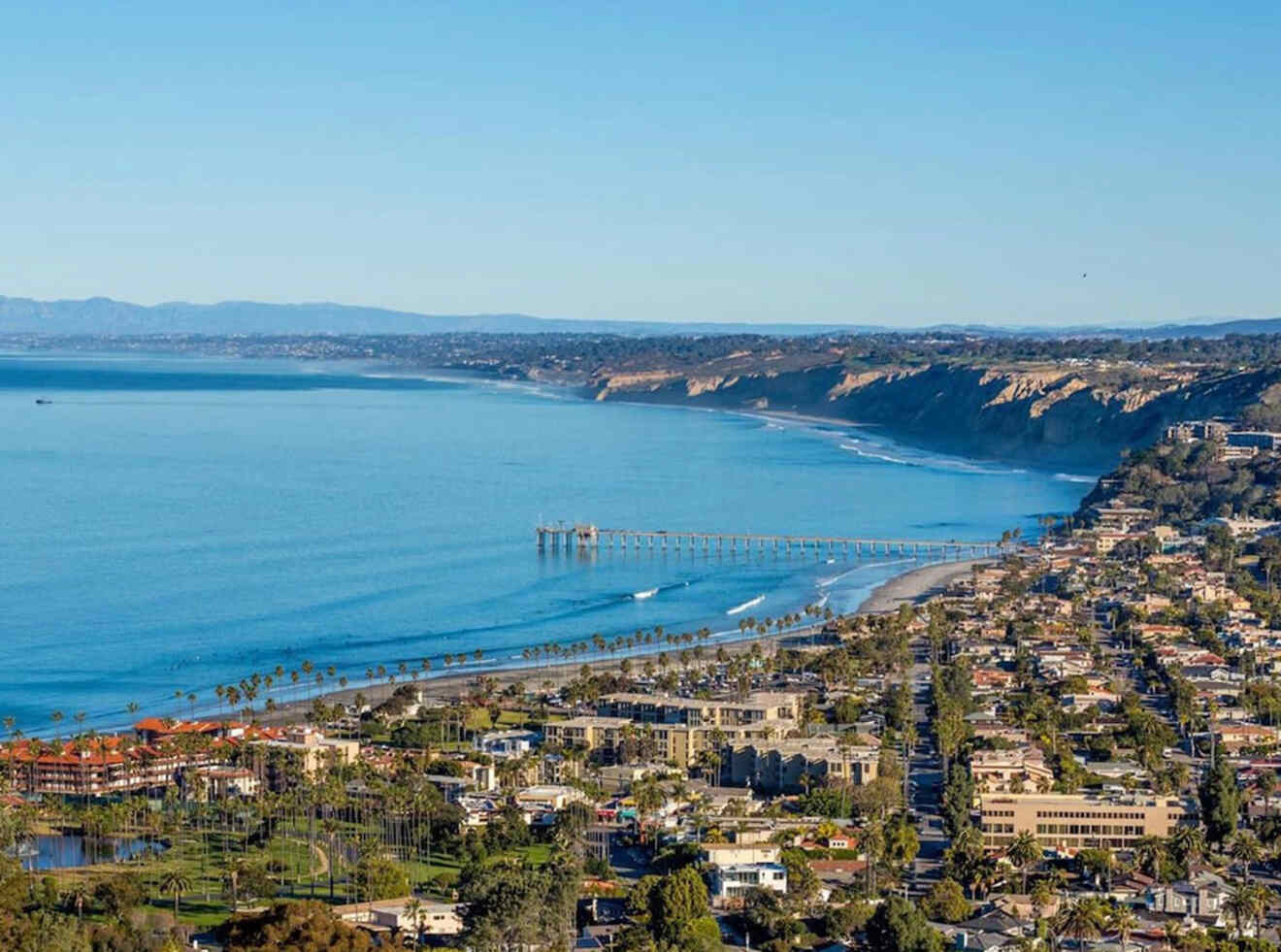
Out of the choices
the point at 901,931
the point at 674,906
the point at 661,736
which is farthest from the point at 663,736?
the point at 901,931

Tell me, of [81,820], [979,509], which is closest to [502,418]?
[979,509]

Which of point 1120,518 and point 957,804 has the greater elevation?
point 1120,518

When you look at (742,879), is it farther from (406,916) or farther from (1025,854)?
(406,916)

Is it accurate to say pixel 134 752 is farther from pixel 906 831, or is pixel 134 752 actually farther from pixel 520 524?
pixel 520 524

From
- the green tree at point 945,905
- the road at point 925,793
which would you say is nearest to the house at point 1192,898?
the green tree at point 945,905

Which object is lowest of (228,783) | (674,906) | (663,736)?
(228,783)
